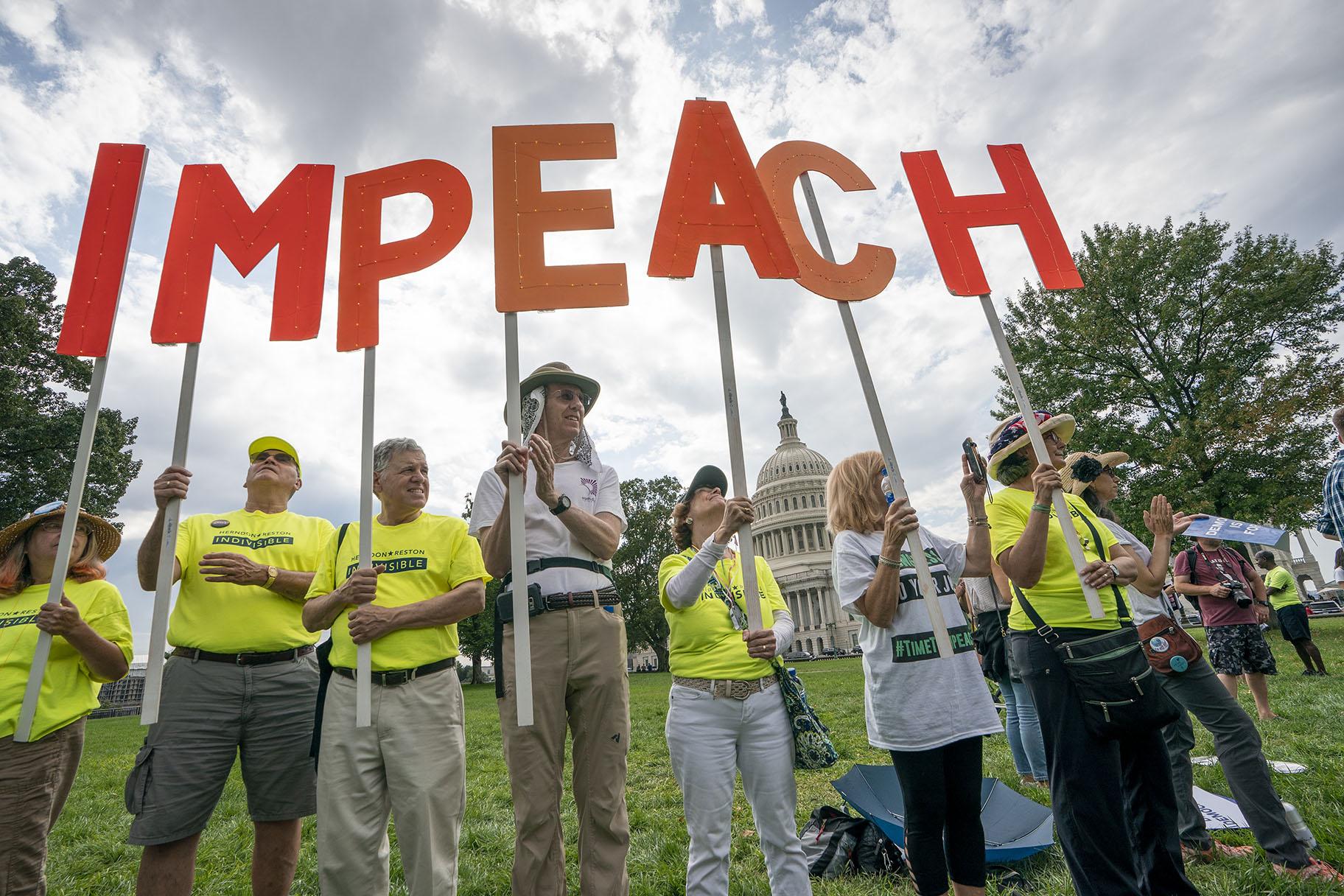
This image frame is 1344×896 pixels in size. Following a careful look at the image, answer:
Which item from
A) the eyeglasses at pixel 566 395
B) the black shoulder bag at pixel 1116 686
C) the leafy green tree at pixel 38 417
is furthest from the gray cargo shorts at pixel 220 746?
the leafy green tree at pixel 38 417

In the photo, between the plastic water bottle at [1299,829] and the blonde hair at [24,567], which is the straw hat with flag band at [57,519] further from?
the plastic water bottle at [1299,829]

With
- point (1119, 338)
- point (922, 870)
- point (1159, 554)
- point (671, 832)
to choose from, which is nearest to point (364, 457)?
point (922, 870)

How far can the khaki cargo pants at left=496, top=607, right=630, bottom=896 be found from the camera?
8.71 ft

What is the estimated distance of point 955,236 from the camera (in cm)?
355

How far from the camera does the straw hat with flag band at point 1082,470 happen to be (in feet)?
13.2

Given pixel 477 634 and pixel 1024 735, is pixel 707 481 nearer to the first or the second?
pixel 1024 735

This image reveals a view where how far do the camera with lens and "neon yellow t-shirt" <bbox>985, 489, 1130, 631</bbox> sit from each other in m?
5.18

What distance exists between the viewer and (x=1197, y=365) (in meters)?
22.3

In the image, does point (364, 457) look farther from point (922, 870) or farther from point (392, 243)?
point (922, 870)

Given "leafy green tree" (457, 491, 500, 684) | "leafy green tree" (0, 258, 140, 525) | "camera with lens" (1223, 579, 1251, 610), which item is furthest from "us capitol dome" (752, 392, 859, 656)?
"camera with lens" (1223, 579, 1251, 610)

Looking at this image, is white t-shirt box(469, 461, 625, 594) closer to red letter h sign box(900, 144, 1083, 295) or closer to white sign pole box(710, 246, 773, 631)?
white sign pole box(710, 246, 773, 631)

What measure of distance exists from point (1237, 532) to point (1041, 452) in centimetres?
215

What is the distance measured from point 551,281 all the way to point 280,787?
2668 mm

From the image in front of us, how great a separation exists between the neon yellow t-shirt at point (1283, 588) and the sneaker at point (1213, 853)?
9.96 metres
